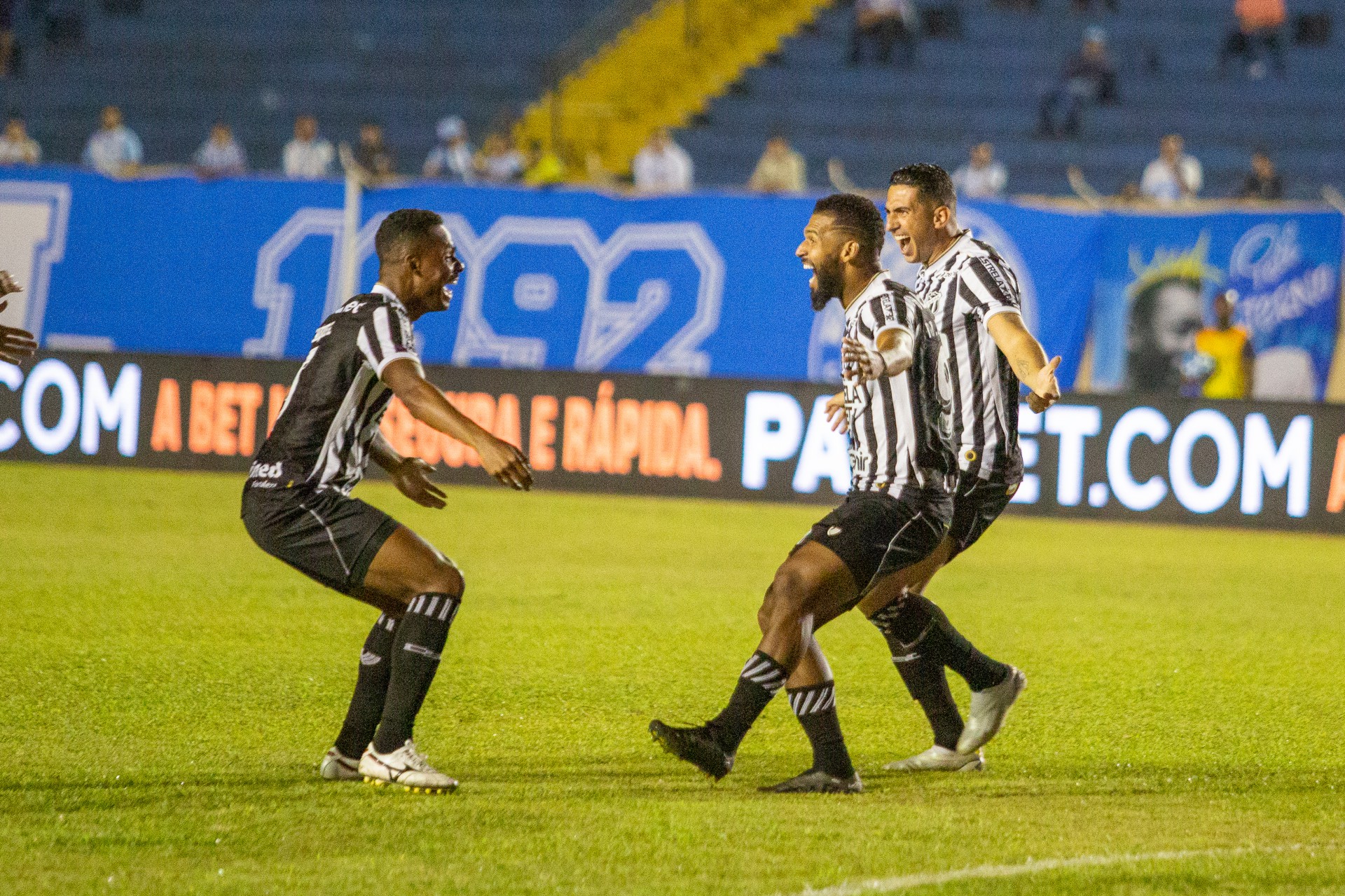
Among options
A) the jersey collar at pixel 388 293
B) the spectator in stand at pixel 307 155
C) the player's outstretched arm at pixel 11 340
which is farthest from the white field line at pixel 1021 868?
the spectator in stand at pixel 307 155

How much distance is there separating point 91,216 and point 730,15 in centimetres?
978

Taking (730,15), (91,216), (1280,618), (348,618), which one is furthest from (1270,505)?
(730,15)

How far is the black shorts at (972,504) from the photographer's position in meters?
6.18

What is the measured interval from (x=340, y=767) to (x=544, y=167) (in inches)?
602

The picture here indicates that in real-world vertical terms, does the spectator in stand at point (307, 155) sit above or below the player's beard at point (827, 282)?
above

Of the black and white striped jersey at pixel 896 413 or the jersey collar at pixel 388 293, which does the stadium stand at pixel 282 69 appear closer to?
the jersey collar at pixel 388 293

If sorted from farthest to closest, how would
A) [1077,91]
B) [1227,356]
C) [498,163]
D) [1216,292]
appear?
[1077,91] → [498,163] → [1216,292] → [1227,356]

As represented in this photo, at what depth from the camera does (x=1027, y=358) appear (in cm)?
581

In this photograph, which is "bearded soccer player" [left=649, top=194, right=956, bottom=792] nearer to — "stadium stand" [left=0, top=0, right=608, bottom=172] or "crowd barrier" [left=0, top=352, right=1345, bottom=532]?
"crowd barrier" [left=0, top=352, right=1345, bottom=532]

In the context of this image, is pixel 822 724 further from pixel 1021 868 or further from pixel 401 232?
pixel 401 232

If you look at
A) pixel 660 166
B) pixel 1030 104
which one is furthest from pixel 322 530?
pixel 1030 104

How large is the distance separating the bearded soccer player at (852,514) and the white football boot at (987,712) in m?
0.61

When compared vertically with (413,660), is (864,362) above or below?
above

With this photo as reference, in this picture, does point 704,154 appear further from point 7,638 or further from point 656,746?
point 656,746
